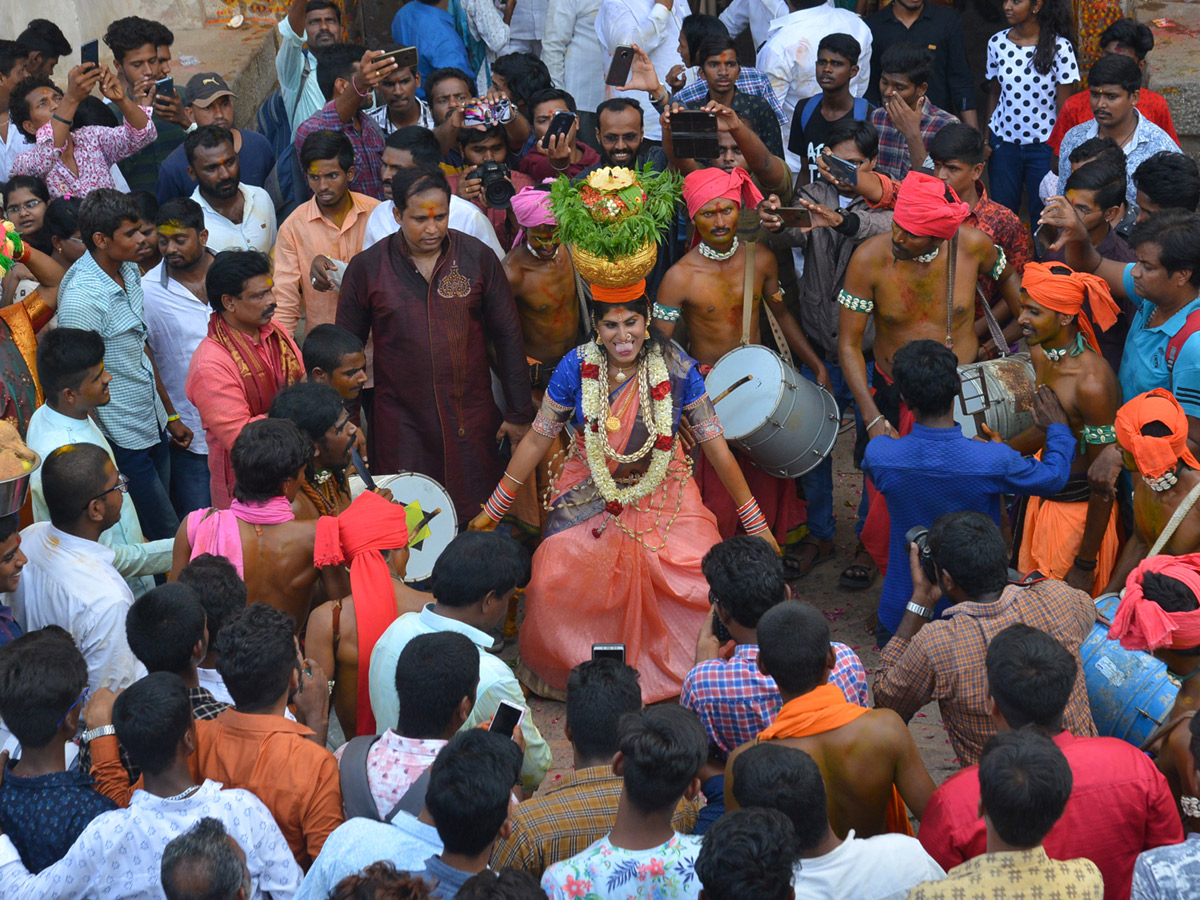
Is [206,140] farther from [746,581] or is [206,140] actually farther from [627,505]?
[746,581]

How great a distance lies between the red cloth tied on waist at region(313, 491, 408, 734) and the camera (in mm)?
4172

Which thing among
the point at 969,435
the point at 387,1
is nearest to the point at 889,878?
the point at 969,435

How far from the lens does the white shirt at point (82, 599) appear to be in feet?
13.8

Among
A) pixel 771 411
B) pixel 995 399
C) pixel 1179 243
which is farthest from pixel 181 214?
pixel 1179 243

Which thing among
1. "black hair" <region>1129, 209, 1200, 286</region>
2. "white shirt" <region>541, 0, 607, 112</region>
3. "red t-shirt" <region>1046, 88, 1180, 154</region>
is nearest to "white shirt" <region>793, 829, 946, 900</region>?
"black hair" <region>1129, 209, 1200, 286</region>

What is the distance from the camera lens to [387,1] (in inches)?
475

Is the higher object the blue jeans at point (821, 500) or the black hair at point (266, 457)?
the black hair at point (266, 457)

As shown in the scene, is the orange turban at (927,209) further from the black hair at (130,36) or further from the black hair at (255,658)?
the black hair at (130,36)

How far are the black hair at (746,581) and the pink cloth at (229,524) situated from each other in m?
1.55

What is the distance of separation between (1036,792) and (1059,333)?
3022 millimetres

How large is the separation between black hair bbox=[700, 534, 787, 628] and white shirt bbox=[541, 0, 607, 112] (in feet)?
20.0

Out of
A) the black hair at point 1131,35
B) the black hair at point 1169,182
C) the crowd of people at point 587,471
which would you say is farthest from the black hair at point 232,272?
the black hair at point 1131,35

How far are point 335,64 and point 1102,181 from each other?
15.9 ft

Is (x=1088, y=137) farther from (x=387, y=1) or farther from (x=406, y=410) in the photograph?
(x=387, y=1)
